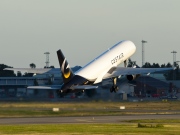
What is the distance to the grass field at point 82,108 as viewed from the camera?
109m

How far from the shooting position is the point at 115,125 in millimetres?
85438

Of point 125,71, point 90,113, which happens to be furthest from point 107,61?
point 90,113

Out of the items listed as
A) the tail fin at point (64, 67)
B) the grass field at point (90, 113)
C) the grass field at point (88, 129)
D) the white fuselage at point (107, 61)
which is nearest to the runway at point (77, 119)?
the grass field at point (90, 113)

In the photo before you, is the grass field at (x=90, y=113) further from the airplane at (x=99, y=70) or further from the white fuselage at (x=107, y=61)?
the white fuselage at (x=107, y=61)

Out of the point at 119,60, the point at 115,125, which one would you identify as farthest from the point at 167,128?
the point at 119,60

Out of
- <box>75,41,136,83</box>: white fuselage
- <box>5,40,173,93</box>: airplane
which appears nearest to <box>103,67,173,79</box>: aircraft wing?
<box>5,40,173,93</box>: airplane

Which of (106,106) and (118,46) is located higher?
(118,46)

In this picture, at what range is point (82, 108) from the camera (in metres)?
122

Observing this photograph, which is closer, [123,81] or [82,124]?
[82,124]

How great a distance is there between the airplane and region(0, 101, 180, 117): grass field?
5582mm

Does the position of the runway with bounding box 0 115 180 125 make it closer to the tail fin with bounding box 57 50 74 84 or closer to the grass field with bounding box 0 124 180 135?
the tail fin with bounding box 57 50 74 84

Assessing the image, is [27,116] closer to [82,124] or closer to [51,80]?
[82,124]

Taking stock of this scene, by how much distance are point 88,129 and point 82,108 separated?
4332 centimetres

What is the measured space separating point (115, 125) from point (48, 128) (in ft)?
28.0
